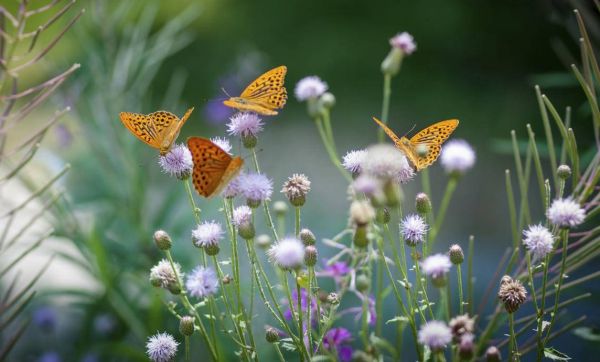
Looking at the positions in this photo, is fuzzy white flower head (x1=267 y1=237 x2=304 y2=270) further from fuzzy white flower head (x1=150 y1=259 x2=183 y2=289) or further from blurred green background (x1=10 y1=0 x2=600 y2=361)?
blurred green background (x1=10 y1=0 x2=600 y2=361)

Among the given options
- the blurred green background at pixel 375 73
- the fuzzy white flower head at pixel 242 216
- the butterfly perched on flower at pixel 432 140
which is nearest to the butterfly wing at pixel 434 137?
the butterfly perched on flower at pixel 432 140

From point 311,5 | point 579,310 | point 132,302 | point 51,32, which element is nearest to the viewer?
point 132,302

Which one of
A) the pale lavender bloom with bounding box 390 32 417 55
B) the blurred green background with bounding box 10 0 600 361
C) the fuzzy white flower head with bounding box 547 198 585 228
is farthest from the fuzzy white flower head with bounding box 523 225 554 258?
the blurred green background with bounding box 10 0 600 361

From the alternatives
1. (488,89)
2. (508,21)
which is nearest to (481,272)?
(488,89)

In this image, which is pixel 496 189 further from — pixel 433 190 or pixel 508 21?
pixel 508 21

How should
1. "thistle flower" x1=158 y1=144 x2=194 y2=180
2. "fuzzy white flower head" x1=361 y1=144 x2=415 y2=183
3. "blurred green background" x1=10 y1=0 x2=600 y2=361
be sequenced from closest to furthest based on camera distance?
1. "fuzzy white flower head" x1=361 y1=144 x2=415 y2=183
2. "thistle flower" x1=158 y1=144 x2=194 y2=180
3. "blurred green background" x1=10 y1=0 x2=600 y2=361

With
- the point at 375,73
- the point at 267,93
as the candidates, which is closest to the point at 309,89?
the point at 267,93

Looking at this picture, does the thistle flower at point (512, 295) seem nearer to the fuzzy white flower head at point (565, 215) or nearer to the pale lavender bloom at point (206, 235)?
the fuzzy white flower head at point (565, 215)

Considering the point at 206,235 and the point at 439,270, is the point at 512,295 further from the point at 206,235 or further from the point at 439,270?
the point at 206,235
